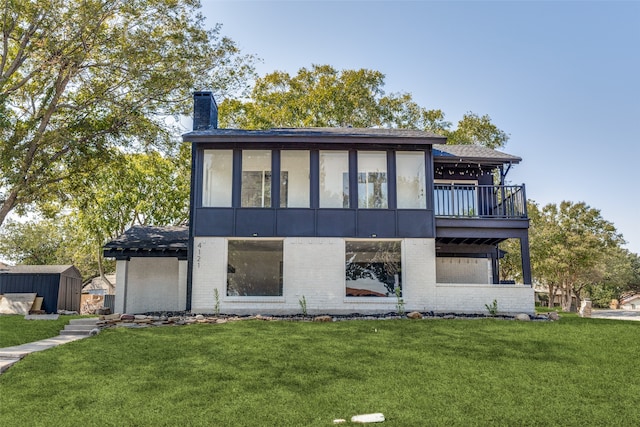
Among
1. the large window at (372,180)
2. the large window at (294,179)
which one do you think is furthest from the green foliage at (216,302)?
the large window at (372,180)

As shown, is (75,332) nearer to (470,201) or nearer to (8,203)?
(8,203)

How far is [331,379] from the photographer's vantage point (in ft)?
22.7

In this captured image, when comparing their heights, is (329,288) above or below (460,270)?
below

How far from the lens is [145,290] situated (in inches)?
637

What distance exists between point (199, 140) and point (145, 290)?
547cm

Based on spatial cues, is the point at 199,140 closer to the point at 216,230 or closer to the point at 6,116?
the point at 216,230

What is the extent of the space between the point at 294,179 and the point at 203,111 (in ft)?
14.0

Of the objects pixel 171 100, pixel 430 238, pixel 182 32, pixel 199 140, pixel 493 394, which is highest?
pixel 182 32

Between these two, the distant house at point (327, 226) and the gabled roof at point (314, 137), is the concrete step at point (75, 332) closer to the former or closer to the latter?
the distant house at point (327, 226)

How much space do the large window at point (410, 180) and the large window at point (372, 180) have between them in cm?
46

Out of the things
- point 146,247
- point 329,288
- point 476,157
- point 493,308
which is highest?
point 476,157

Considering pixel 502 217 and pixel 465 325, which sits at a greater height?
pixel 502 217

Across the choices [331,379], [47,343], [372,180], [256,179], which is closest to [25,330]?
[47,343]

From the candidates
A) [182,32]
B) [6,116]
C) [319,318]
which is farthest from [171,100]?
[319,318]
